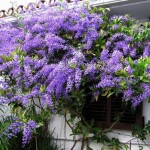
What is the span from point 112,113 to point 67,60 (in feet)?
5.00

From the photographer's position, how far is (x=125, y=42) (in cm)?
668

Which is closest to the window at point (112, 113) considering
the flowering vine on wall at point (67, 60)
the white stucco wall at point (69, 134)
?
the white stucco wall at point (69, 134)

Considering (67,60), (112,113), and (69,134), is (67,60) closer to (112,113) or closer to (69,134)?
(112,113)

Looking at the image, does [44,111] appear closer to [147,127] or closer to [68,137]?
[68,137]

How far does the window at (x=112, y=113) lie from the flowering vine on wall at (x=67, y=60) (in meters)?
0.29

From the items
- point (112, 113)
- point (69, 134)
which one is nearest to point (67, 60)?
point (112, 113)

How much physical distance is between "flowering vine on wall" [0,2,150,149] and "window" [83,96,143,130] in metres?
0.29

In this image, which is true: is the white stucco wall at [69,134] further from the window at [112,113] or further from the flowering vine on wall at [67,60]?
the flowering vine on wall at [67,60]

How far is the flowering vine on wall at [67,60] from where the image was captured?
6344 mm

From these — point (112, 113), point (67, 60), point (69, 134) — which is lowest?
point (69, 134)

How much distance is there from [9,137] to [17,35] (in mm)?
2224

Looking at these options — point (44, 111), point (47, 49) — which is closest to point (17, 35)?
point (47, 49)

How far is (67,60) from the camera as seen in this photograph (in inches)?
265

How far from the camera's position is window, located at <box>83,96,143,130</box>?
693cm
